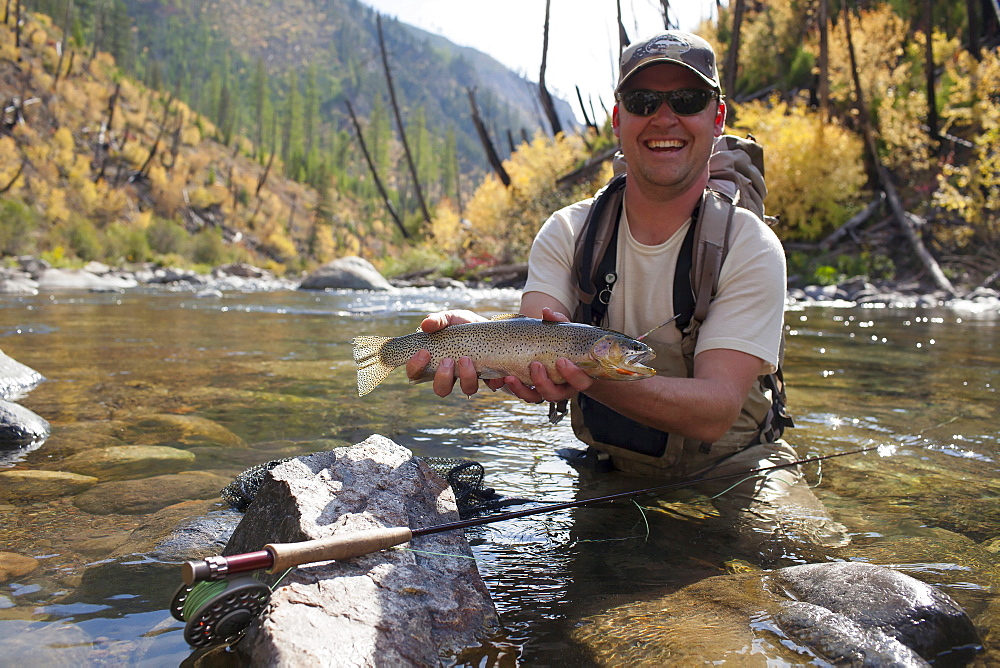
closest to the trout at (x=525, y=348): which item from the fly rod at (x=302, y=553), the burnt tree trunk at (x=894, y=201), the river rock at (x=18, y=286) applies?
the fly rod at (x=302, y=553)

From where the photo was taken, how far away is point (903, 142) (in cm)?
2622

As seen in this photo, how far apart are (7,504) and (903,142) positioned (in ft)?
97.0

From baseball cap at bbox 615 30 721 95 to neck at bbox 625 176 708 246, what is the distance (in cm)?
53

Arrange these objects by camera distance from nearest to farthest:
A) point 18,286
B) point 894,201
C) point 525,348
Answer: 1. point 525,348
2. point 18,286
3. point 894,201

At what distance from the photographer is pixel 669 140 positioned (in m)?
3.45

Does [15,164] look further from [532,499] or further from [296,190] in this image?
[532,499]

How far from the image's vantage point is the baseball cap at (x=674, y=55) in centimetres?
337

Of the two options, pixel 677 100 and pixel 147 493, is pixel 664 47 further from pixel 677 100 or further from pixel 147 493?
pixel 147 493

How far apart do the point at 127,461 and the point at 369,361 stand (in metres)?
1.99

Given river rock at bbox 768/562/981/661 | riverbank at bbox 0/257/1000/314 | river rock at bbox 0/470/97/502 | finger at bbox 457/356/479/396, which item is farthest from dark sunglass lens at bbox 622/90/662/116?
riverbank at bbox 0/257/1000/314

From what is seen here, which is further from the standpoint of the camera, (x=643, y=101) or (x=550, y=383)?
(x=643, y=101)

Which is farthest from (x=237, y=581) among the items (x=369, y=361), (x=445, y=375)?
(x=369, y=361)

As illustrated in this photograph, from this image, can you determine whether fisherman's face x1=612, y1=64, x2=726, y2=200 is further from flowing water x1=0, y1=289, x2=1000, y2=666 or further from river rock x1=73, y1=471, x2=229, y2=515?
river rock x1=73, y1=471, x2=229, y2=515

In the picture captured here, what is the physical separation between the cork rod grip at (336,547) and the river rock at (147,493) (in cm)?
177
